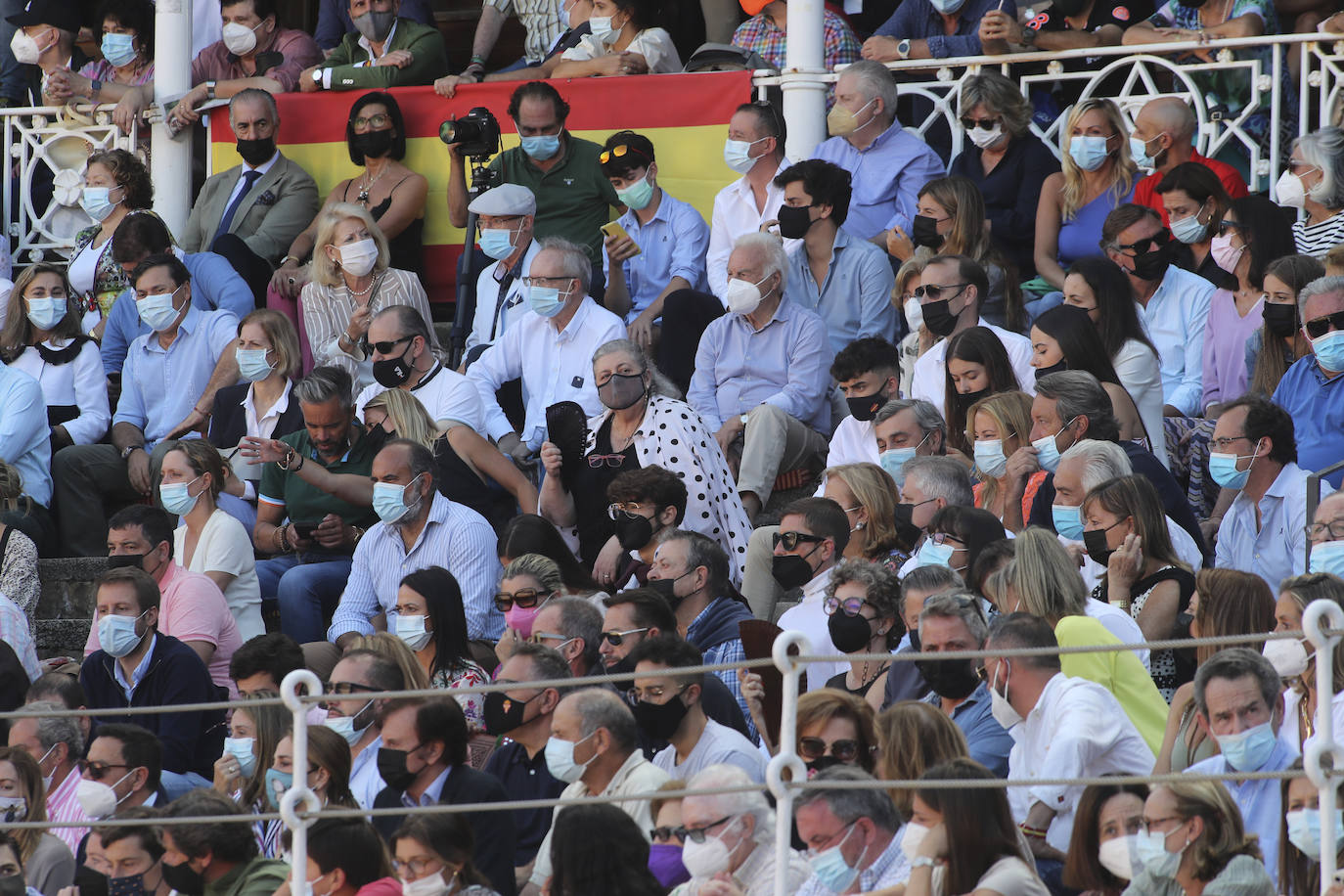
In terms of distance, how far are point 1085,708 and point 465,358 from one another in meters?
5.00

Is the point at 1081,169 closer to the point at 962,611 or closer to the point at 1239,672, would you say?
the point at 962,611

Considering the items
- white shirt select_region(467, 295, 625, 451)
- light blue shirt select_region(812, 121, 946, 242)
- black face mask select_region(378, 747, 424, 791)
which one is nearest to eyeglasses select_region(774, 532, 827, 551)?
black face mask select_region(378, 747, 424, 791)

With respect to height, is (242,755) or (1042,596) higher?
(1042,596)

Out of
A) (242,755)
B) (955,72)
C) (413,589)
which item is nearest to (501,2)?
(955,72)

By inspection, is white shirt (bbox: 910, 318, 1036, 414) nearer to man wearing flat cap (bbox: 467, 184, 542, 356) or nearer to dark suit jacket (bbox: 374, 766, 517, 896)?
man wearing flat cap (bbox: 467, 184, 542, 356)

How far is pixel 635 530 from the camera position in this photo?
802 cm

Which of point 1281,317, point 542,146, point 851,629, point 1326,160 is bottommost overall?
point 851,629

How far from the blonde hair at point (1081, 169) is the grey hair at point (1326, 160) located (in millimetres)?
821

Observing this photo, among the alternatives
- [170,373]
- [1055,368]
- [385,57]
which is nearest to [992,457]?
[1055,368]

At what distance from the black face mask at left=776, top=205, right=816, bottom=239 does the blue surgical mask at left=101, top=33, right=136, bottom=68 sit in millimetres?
4484

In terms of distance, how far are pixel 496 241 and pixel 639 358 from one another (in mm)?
1730

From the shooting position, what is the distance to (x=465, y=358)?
1009cm

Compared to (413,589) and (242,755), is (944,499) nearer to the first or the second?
(413,589)

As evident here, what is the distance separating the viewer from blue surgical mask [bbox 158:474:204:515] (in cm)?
874
